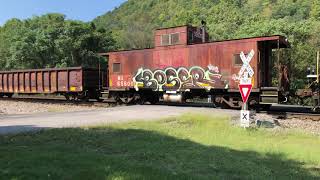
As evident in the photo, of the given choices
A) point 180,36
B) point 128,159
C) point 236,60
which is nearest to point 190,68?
point 180,36

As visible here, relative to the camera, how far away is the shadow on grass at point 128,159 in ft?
24.2

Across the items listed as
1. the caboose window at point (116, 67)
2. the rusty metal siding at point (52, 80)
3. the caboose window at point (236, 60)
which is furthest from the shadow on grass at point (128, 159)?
the rusty metal siding at point (52, 80)

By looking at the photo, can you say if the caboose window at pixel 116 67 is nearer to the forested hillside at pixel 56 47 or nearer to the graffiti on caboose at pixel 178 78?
the graffiti on caboose at pixel 178 78

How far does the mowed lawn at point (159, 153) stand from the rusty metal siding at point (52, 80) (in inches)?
588

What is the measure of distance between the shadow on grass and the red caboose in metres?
10.3

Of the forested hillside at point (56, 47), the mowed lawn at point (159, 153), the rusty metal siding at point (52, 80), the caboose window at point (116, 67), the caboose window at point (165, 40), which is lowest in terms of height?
the mowed lawn at point (159, 153)

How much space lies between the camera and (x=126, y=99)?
27.3m

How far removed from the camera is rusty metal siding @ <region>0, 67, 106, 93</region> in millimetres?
29391

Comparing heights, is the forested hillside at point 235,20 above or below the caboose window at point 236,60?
above

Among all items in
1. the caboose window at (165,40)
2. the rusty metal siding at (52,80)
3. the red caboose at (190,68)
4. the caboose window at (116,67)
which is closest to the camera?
the red caboose at (190,68)

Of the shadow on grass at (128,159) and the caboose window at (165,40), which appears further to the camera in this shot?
the caboose window at (165,40)

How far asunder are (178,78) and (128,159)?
15.6 m

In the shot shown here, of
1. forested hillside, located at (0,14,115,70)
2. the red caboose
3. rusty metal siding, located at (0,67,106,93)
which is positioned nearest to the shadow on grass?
the red caboose

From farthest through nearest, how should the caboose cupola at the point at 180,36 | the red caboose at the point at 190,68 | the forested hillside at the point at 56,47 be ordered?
1. the forested hillside at the point at 56,47
2. the caboose cupola at the point at 180,36
3. the red caboose at the point at 190,68
